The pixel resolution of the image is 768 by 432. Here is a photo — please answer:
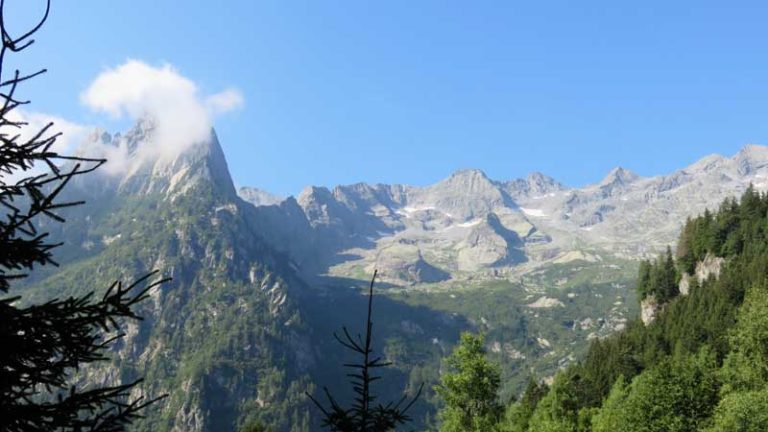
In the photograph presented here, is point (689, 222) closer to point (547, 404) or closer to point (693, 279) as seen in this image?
point (693, 279)

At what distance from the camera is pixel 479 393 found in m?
47.6

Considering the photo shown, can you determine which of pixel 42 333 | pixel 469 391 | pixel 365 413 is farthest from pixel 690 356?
pixel 42 333

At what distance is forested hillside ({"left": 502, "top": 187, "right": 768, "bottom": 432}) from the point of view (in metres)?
60.7

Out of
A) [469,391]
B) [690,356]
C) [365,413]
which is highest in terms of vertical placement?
[365,413]

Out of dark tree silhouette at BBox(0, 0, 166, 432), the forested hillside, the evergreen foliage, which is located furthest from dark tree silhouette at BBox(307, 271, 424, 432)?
the forested hillside

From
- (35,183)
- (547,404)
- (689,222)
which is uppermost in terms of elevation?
(689,222)

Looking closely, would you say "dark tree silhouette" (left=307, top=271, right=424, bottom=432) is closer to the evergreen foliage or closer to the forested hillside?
the evergreen foliage

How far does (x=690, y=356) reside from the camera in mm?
95812

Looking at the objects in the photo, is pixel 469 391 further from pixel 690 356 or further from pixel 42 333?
pixel 690 356

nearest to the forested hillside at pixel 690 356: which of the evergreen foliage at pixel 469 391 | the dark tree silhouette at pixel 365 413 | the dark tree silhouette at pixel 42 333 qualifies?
the evergreen foliage at pixel 469 391

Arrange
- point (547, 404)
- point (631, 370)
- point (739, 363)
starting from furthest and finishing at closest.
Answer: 1. point (631, 370)
2. point (547, 404)
3. point (739, 363)

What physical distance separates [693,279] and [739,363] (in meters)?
86.7

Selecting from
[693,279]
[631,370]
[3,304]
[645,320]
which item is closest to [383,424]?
[3,304]

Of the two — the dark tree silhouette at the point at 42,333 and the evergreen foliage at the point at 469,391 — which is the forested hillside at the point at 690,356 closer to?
the evergreen foliage at the point at 469,391
